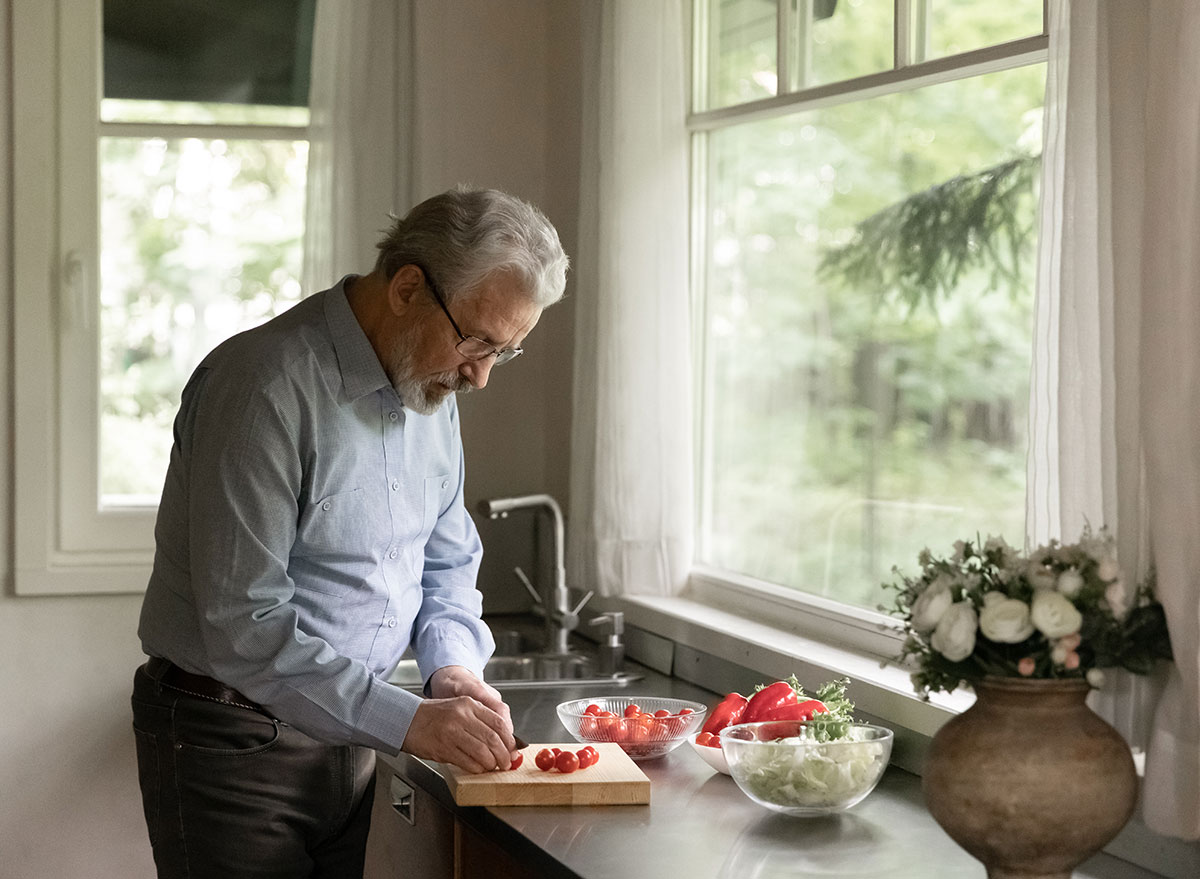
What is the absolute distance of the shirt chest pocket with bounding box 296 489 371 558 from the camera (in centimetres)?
194

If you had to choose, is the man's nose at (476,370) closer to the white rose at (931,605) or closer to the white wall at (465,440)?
the white rose at (931,605)

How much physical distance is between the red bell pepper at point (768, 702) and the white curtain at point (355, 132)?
4.99 ft

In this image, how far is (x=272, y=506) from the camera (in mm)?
1859

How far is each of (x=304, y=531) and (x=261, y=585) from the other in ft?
0.41

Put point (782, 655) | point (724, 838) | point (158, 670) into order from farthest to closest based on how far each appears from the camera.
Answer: point (782, 655)
point (158, 670)
point (724, 838)

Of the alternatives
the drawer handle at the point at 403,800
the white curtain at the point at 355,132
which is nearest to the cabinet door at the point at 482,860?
the drawer handle at the point at 403,800

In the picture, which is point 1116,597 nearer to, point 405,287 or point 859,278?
point 405,287

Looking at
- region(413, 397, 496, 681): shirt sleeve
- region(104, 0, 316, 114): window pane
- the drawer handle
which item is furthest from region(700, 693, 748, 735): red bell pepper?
region(104, 0, 316, 114): window pane

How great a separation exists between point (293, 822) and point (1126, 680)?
1218 mm

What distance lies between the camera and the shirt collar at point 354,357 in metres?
1.99

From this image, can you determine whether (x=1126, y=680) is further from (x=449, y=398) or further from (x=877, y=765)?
(x=449, y=398)

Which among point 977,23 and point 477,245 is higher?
point 977,23

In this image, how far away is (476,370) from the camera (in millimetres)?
1999

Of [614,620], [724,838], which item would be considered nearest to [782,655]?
[614,620]
